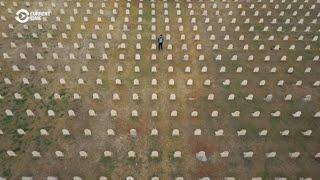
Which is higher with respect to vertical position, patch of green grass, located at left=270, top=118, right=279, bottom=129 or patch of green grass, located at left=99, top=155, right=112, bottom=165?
patch of green grass, located at left=270, top=118, right=279, bottom=129

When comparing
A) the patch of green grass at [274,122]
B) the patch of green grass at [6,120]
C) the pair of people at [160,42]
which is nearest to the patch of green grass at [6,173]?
the patch of green grass at [6,120]

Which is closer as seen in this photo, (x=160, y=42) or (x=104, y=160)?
(x=104, y=160)

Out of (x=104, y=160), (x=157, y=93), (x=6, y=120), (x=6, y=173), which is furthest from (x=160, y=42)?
(x=6, y=173)

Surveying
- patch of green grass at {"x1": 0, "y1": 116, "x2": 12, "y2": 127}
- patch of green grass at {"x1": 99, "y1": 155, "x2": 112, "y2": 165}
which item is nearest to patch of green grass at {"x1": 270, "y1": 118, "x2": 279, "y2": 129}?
patch of green grass at {"x1": 99, "y1": 155, "x2": 112, "y2": 165}

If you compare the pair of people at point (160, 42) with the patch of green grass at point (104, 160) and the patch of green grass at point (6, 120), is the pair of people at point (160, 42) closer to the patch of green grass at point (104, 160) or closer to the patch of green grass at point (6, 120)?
the patch of green grass at point (104, 160)

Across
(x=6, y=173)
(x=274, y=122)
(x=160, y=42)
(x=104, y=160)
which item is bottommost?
(x=6, y=173)

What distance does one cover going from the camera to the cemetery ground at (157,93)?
13.0m

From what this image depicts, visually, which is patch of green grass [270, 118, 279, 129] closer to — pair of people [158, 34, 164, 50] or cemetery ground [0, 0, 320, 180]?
cemetery ground [0, 0, 320, 180]

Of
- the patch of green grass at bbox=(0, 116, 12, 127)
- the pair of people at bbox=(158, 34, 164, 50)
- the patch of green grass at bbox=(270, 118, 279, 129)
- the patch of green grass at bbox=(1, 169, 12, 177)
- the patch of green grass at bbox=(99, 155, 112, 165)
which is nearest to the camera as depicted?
the patch of green grass at bbox=(1, 169, 12, 177)

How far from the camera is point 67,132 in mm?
13836

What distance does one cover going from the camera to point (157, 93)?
53.0 ft

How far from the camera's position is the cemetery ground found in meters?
13.0

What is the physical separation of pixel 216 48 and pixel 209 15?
381 centimetres

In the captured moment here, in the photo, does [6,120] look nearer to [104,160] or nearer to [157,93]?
[104,160]
